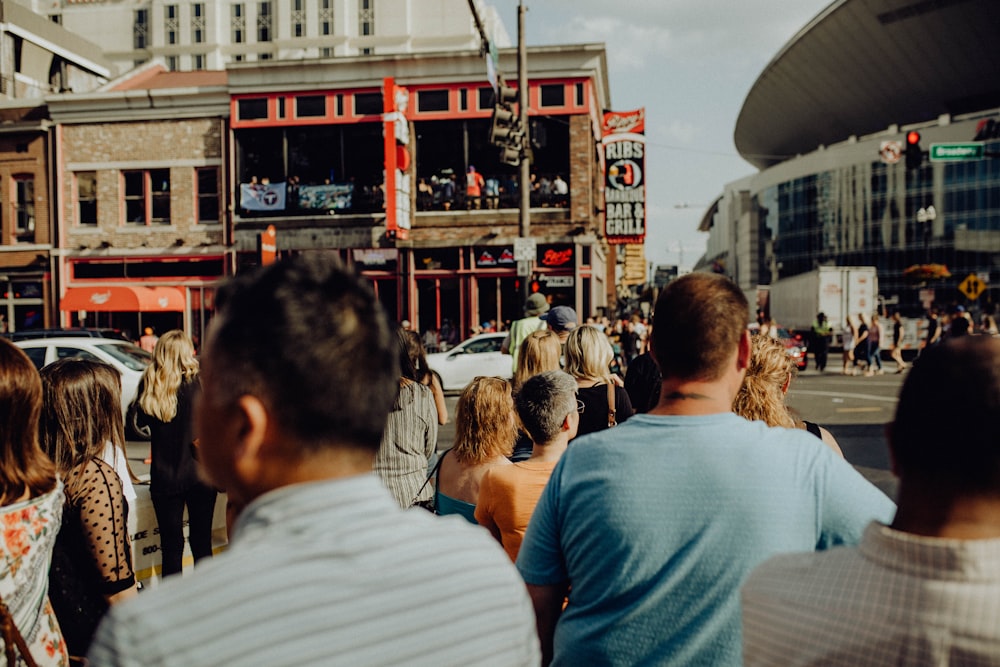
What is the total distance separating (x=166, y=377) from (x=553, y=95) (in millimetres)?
22696

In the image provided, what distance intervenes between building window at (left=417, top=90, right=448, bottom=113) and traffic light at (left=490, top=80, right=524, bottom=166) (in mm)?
12397

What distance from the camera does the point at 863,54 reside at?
76.3 meters

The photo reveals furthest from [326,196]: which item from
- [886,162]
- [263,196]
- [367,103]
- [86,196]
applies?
[886,162]

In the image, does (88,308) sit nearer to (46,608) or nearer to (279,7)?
(46,608)

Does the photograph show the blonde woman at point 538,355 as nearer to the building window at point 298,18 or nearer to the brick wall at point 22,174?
the brick wall at point 22,174

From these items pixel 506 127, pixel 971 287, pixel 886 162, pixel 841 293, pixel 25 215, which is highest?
pixel 886 162

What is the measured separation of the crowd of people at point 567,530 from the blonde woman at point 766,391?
60.5 inches

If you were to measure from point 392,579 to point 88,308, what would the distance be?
90.3 feet

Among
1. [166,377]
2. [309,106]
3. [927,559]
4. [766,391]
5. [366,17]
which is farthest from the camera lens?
[366,17]

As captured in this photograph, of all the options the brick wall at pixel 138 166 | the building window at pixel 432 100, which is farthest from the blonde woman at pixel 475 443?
the brick wall at pixel 138 166

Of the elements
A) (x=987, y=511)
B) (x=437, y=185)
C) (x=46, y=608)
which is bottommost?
(x=46, y=608)

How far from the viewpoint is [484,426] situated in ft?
14.2

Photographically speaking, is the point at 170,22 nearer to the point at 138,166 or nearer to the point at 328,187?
the point at 138,166

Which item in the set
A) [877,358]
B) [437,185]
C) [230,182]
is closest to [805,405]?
[877,358]
